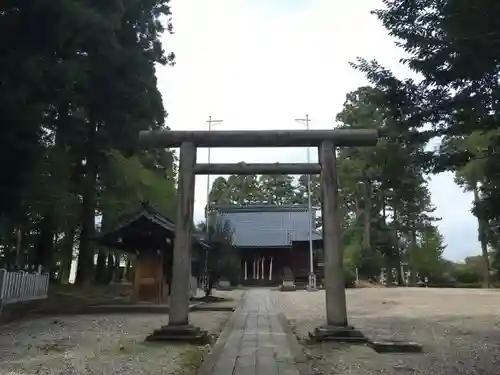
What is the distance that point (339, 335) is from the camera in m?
6.90

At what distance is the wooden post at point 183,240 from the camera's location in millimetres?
7047

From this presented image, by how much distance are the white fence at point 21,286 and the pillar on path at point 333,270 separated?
21.8ft

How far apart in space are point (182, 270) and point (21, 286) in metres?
6.16

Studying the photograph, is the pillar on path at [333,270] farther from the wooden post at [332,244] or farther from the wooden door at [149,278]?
the wooden door at [149,278]

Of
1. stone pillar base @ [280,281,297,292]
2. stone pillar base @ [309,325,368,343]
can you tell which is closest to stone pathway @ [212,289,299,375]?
stone pillar base @ [309,325,368,343]

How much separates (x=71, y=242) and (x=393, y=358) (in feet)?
57.7

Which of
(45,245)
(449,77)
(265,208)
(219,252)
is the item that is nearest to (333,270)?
(449,77)

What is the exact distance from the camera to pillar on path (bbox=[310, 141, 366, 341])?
22.8ft

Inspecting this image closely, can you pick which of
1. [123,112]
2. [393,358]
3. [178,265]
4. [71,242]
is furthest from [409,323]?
[71,242]

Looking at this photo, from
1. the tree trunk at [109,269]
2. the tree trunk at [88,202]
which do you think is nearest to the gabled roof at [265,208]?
the tree trunk at [109,269]

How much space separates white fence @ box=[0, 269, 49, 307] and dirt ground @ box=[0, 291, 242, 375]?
0.71 m

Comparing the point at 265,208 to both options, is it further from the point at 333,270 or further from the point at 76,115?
the point at 333,270

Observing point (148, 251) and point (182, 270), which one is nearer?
point (182, 270)

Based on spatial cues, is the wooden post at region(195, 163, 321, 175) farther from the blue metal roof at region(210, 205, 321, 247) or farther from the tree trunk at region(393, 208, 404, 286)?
the tree trunk at region(393, 208, 404, 286)
